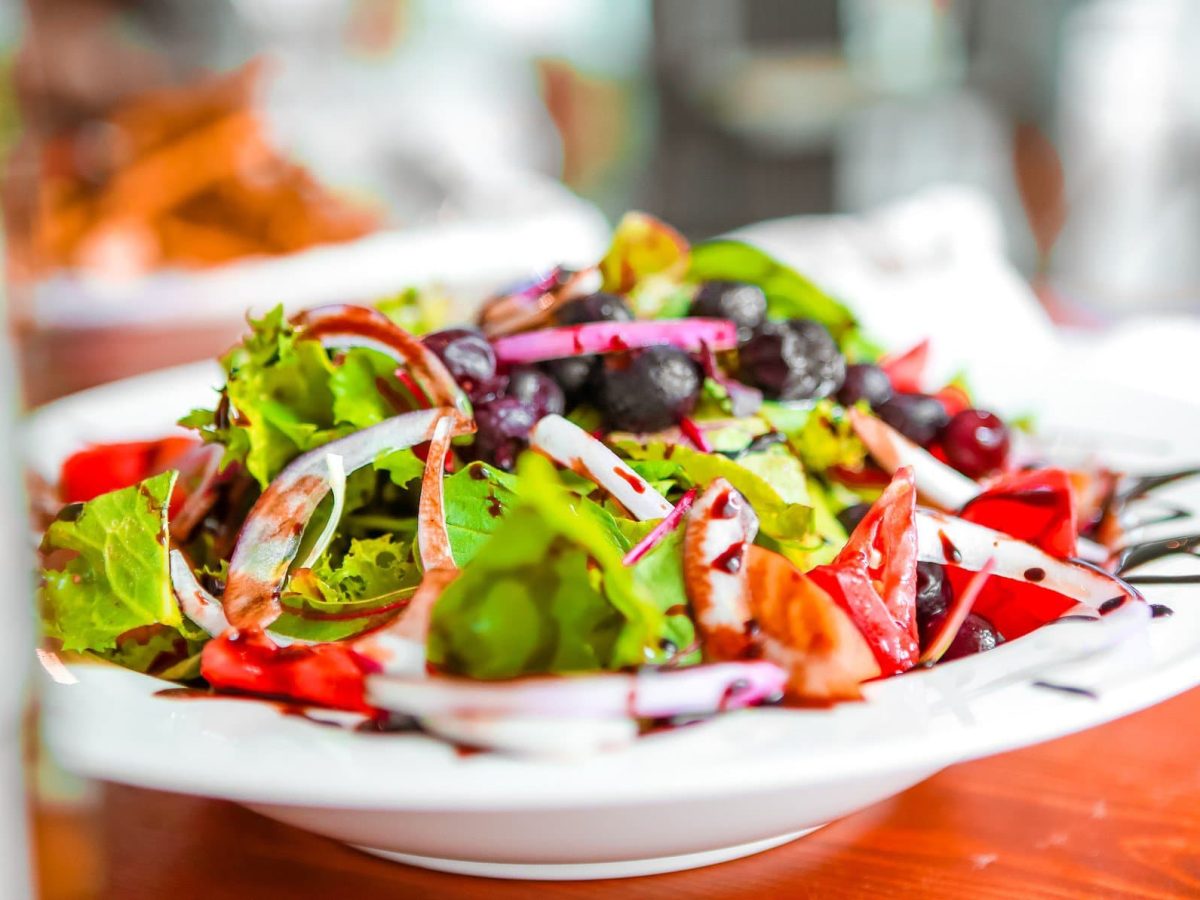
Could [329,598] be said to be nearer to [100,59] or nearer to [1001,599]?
[1001,599]

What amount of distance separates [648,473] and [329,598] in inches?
10.0

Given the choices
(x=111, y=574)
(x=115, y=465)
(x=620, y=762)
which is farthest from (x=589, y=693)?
(x=115, y=465)

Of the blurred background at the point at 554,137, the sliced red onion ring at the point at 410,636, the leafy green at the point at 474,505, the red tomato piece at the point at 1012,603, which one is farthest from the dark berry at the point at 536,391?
the blurred background at the point at 554,137

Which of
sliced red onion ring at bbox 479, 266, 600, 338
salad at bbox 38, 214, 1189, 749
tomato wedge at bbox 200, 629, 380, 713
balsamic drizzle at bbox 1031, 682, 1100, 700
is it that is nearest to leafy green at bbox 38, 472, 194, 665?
salad at bbox 38, 214, 1189, 749

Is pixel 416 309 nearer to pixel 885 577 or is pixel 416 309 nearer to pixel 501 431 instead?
pixel 501 431

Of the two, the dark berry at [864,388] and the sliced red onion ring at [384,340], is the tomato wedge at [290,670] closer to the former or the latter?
the sliced red onion ring at [384,340]

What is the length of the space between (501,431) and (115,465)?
17.4 inches

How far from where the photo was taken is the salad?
60 cm

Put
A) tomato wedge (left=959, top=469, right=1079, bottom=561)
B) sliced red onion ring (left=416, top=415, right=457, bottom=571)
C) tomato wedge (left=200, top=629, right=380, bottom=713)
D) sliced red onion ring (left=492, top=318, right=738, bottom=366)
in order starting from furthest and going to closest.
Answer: sliced red onion ring (left=492, top=318, right=738, bottom=366)
tomato wedge (left=959, top=469, right=1079, bottom=561)
sliced red onion ring (left=416, top=415, right=457, bottom=571)
tomato wedge (left=200, top=629, right=380, bottom=713)

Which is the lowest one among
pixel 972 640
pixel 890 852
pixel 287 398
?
pixel 890 852

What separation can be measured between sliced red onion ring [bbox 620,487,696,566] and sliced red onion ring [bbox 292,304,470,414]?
203 mm

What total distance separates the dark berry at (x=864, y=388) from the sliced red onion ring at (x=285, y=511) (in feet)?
1.27

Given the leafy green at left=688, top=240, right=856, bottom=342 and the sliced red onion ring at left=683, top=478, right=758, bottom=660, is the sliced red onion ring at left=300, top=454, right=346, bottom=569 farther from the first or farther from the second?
the leafy green at left=688, top=240, right=856, bottom=342

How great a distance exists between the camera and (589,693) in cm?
55
